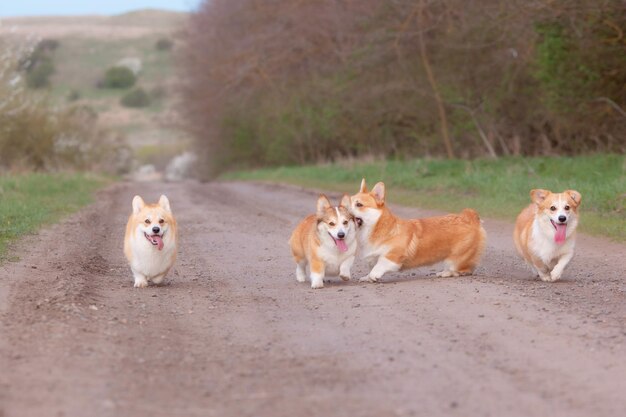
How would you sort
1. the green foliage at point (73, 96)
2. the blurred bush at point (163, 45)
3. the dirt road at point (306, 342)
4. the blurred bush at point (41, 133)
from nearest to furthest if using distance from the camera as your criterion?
the dirt road at point (306, 342), the blurred bush at point (41, 133), the green foliage at point (73, 96), the blurred bush at point (163, 45)

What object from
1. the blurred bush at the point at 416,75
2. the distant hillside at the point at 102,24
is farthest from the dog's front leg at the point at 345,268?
the distant hillside at the point at 102,24

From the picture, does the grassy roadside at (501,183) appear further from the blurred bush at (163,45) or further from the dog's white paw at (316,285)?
the blurred bush at (163,45)

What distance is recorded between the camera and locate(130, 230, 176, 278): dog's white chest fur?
1070 cm

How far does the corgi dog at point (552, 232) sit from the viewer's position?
1054cm

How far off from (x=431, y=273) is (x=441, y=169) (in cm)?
1716

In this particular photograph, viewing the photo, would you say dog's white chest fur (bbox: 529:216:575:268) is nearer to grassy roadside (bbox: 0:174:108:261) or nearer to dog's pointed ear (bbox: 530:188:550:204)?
dog's pointed ear (bbox: 530:188:550:204)

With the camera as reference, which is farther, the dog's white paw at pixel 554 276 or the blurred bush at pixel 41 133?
the blurred bush at pixel 41 133

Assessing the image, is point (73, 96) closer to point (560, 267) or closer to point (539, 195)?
point (539, 195)

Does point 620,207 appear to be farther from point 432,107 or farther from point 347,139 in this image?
point 347,139

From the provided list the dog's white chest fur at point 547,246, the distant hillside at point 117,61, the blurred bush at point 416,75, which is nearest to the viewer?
the dog's white chest fur at point 547,246

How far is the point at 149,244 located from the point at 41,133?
35.7m

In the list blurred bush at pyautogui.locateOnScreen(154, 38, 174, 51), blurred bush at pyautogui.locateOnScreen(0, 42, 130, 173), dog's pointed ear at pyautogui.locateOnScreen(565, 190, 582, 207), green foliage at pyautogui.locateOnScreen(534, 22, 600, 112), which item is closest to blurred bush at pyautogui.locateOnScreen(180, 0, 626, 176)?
green foliage at pyautogui.locateOnScreen(534, 22, 600, 112)

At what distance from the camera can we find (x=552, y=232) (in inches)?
420

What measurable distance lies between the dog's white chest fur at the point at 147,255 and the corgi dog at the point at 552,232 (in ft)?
11.9
